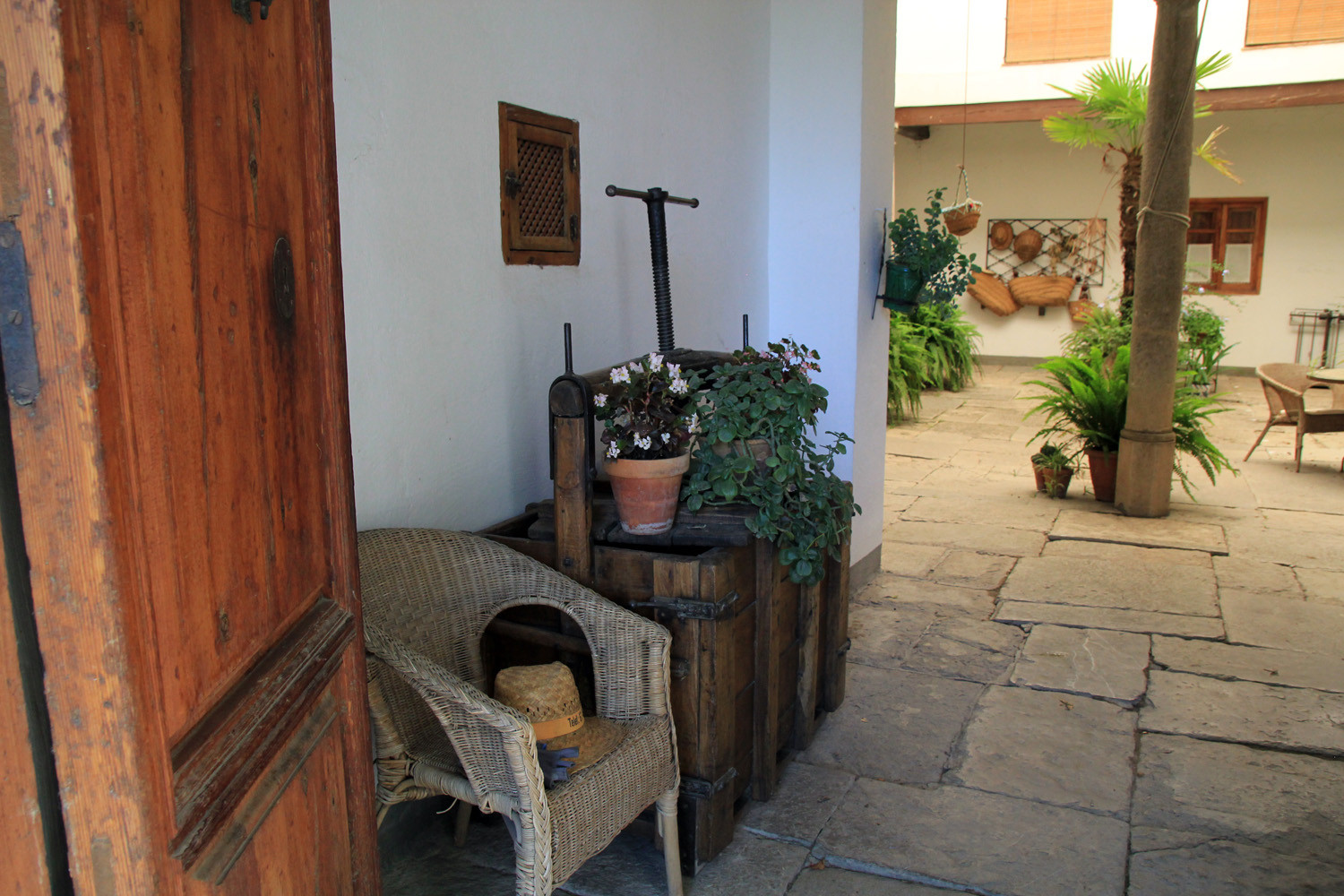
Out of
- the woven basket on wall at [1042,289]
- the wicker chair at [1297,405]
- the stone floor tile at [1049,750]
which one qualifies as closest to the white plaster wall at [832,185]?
the stone floor tile at [1049,750]

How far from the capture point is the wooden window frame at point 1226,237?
1110cm

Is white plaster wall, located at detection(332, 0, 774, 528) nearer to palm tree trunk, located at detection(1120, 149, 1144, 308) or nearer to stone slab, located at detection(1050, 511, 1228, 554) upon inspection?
stone slab, located at detection(1050, 511, 1228, 554)

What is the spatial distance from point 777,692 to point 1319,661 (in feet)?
6.81

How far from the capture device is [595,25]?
287 centimetres

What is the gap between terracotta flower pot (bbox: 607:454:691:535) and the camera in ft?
7.44

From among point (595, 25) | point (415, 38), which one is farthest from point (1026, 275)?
point (415, 38)

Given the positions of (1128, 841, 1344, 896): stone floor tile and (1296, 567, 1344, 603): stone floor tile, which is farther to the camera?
(1296, 567, 1344, 603): stone floor tile

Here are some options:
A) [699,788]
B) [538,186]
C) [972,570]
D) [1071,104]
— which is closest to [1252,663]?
[972,570]

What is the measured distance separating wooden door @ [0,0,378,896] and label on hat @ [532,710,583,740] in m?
0.70

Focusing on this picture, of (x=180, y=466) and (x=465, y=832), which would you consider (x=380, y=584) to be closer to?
(x=465, y=832)

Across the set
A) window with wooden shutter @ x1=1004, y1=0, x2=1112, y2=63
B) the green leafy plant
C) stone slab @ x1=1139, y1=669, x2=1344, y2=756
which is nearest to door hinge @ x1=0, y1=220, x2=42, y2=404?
the green leafy plant

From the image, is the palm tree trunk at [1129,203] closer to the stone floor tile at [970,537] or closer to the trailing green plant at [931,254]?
the stone floor tile at [970,537]

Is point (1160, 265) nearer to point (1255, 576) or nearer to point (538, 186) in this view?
point (1255, 576)

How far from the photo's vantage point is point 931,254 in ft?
13.0
